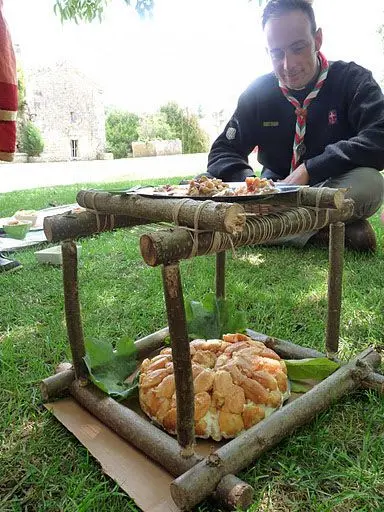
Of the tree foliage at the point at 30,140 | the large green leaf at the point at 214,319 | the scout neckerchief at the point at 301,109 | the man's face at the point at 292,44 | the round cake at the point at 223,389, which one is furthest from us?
the tree foliage at the point at 30,140

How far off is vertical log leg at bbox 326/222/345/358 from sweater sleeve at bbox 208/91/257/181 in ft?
4.14

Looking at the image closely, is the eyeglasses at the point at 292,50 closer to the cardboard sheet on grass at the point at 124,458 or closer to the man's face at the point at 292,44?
the man's face at the point at 292,44

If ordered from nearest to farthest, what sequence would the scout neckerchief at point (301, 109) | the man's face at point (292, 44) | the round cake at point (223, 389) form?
1. the round cake at point (223, 389)
2. the man's face at point (292, 44)
3. the scout neckerchief at point (301, 109)

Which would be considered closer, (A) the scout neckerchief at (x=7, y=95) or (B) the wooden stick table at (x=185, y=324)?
(B) the wooden stick table at (x=185, y=324)

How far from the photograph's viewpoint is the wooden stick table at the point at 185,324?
2.63ft

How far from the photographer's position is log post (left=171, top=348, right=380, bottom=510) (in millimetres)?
808

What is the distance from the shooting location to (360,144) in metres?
2.10

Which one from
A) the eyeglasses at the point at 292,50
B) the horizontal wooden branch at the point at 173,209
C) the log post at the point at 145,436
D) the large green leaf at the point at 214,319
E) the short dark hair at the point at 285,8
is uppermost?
the short dark hair at the point at 285,8

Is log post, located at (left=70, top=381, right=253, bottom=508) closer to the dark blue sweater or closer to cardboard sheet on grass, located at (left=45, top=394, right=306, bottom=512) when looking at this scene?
cardboard sheet on grass, located at (left=45, top=394, right=306, bottom=512)

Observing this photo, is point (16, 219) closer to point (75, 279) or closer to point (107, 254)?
point (107, 254)

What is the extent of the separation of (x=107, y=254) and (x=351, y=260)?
1.29m

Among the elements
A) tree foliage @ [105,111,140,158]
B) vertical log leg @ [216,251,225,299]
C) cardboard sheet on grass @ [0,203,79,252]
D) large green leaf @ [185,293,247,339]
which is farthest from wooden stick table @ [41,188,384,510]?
tree foliage @ [105,111,140,158]

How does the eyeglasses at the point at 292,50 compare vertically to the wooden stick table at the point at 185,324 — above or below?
above

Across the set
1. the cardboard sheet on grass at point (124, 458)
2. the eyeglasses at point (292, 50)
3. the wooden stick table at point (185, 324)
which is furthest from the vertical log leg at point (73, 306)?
the eyeglasses at point (292, 50)
